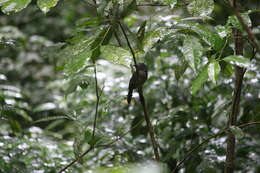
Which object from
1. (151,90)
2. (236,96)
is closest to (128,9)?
(236,96)

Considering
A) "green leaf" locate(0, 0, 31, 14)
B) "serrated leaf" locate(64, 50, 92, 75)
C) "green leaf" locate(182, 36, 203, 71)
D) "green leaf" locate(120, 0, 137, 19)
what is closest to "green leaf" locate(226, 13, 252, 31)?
"green leaf" locate(182, 36, 203, 71)

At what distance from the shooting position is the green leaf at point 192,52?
67cm

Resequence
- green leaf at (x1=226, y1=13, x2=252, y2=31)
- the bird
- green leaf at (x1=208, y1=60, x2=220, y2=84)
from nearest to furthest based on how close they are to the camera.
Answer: green leaf at (x1=208, y1=60, x2=220, y2=84) < green leaf at (x1=226, y1=13, x2=252, y2=31) < the bird

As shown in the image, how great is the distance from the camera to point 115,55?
2.22ft

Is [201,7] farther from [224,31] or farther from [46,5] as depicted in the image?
[46,5]

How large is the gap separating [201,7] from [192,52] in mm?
155

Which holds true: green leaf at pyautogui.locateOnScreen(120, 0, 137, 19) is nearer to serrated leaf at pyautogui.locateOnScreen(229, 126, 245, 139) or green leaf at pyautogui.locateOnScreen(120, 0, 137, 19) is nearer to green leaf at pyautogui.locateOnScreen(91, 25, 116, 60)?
green leaf at pyautogui.locateOnScreen(91, 25, 116, 60)

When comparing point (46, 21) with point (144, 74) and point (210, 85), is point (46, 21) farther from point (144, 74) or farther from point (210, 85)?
point (144, 74)

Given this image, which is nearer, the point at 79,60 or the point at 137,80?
the point at 79,60

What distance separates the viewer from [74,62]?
2.22 ft

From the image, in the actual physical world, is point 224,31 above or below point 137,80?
above

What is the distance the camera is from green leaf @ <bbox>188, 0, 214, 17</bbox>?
780mm

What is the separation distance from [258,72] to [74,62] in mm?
944

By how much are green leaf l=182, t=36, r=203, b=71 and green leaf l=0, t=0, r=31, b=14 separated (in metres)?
0.33
